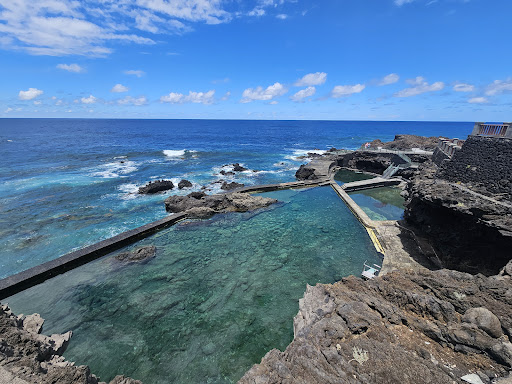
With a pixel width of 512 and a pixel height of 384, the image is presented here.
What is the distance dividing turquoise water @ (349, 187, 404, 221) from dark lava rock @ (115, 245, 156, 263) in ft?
63.2

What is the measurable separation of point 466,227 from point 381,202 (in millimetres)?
14635

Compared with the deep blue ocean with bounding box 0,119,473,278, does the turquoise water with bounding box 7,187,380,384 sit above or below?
below

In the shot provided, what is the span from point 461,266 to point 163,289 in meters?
16.4

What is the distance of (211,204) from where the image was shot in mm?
23969

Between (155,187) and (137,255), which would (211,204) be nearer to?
(137,255)

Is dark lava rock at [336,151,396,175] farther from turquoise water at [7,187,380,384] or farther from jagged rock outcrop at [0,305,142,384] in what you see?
jagged rock outcrop at [0,305,142,384]

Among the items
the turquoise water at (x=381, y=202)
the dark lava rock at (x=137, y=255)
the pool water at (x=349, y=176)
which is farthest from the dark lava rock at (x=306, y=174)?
the dark lava rock at (x=137, y=255)

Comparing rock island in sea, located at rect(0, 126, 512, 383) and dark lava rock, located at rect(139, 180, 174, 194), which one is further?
dark lava rock, located at rect(139, 180, 174, 194)

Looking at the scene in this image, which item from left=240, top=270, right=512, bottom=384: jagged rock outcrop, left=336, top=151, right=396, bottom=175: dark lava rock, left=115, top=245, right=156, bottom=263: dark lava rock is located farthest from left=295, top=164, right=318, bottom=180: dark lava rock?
left=240, top=270, right=512, bottom=384: jagged rock outcrop

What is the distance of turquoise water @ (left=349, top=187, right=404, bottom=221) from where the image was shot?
76.6ft

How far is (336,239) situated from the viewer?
1866 centimetres

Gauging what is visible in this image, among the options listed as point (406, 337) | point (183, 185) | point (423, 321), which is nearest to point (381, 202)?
point (423, 321)

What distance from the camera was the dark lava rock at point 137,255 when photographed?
52.9ft

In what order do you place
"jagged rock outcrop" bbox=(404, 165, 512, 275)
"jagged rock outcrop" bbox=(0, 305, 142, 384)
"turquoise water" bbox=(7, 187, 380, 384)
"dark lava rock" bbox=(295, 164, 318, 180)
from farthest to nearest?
"dark lava rock" bbox=(295, 164, 318, 180)
"jagged rock outcrop" bbox=(404, 165, 512, 275)
"turquoise water" bbox=(7, 187, 380, 384)
"jagged rock outcrop" bbox=(0, 305, 142, 384)
